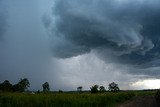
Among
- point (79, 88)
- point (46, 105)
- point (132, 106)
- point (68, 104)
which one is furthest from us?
point (79, 88)

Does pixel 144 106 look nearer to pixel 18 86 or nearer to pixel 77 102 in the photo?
pixel 77 102

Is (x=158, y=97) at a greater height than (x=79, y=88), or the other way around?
(x=79, y=88)

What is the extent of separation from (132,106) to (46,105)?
12959mm

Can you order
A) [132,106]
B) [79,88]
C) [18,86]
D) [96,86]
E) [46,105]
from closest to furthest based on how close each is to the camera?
[46,105] < [132,106] < [96,86] < [18,86] < [79,88]

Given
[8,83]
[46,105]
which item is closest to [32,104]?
[46,105]

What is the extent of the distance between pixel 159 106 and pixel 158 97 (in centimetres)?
134

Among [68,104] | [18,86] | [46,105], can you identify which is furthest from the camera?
[18,86]

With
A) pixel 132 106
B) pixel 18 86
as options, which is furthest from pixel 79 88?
pixel 132 106

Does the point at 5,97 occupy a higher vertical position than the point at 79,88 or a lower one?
lower

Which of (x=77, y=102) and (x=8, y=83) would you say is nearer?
(x=77, y=102)

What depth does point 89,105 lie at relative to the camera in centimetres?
3903

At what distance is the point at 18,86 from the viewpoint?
11419 cm

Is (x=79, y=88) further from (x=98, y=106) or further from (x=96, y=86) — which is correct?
(x=98, y=106)

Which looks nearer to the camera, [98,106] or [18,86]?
[98,106]
